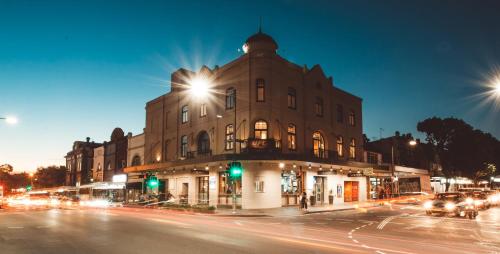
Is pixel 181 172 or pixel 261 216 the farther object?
pixel 181 172

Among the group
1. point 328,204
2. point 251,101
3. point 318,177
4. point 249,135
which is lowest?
point 328,204

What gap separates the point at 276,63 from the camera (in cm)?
3597

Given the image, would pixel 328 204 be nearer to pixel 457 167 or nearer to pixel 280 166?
pixel 280 166

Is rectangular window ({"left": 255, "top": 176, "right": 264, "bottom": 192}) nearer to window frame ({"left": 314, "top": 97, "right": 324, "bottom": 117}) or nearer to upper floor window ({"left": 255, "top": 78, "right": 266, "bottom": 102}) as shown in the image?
upper floor window ({"left": 255, "top": 78, "right": 266, "bottom": 102})

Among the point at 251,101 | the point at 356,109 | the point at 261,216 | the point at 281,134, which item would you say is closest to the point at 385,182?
the point at 356,109

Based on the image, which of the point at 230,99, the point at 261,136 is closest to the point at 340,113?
the point at 261,136

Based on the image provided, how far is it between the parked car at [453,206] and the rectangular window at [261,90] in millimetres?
16354

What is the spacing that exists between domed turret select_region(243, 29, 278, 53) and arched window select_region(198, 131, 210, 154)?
1001cm

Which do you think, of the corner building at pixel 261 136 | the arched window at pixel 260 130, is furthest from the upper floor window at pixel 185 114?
the arched window at pixel 260 130

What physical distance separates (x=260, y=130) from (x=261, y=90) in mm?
3747

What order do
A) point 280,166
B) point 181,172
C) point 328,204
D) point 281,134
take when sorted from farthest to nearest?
point 181,172 < point 328,204 < point 281,134 < point 280,166

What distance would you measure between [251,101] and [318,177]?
11147 millimetres

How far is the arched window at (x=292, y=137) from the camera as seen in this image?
36406 mm

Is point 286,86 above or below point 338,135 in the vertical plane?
above
